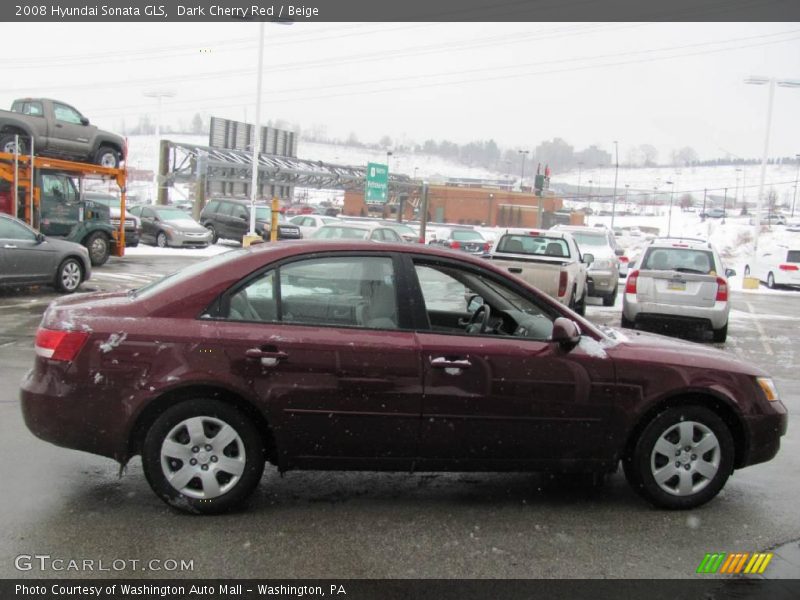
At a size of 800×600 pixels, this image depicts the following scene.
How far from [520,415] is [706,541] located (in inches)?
48.0

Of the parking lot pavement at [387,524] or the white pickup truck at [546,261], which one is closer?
the parking lot pavement at [387,524]

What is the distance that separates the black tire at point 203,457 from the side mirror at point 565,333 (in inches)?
70.4

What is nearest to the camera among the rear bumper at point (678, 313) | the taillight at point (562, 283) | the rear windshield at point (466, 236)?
the rear bumper at point (678, 313)

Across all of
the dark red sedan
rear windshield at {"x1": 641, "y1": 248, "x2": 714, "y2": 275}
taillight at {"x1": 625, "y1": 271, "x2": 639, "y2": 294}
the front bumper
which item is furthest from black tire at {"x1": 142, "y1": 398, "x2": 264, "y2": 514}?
the front bumper

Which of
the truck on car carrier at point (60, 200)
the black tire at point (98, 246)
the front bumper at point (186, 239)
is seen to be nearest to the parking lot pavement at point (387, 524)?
the truck on car carrier at point (60, 200)

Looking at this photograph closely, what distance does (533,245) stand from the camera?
14297 millimetres

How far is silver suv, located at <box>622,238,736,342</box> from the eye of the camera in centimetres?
1177

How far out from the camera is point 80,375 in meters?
4.12

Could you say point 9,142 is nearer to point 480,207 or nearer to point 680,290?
point 680,290

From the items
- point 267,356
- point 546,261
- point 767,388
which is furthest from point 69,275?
point 767,388

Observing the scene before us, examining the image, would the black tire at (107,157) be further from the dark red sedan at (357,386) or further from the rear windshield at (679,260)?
the dark red sedan at (357,386)

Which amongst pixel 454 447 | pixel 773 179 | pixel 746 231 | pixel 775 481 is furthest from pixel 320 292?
pixel 773 179

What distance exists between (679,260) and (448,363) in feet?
30.4

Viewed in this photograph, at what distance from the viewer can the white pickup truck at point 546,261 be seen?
481 inches
